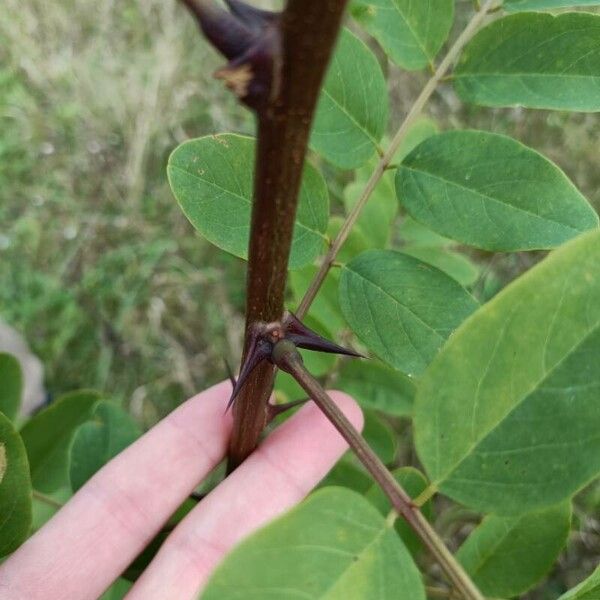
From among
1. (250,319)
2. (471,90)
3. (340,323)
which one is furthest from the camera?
(340,323)

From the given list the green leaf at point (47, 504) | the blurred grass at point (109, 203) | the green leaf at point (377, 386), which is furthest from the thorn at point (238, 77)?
the blurred grass at point (109, 203)

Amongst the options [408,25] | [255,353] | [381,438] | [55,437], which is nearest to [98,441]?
[55,437]

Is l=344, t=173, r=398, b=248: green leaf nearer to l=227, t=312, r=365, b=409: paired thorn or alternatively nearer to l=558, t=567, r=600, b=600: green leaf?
l=227, t=312, r=365, b=409: paired thorn

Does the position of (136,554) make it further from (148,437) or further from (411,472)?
(411,472)

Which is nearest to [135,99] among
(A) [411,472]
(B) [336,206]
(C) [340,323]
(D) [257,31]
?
(B) [336,206]

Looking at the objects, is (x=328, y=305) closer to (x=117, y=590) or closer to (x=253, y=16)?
(x=117, y=590)

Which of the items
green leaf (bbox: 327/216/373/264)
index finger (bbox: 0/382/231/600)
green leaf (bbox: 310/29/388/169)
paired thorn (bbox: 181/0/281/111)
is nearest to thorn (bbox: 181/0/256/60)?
paired thorn (bbox: 181/0/281/111)
